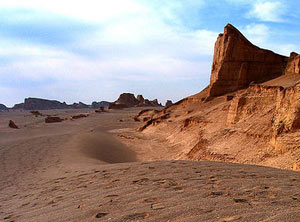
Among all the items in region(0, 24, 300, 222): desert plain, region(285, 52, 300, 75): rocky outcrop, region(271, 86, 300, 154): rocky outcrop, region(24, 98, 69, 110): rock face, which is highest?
region(285, 52, 300, 75): rocky outcrop

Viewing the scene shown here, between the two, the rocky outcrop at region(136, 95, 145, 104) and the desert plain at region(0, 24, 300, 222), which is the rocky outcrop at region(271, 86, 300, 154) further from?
the rocky outcrop at region(136, 95, 145, 104)

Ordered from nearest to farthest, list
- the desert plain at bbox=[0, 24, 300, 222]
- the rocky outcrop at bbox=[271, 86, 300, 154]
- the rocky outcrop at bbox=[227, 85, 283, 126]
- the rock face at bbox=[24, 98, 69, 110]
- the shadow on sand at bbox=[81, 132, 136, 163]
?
the desert plain at bbox=[0, 24, 300, 222]
the rocky outcrop at bbox=[271, 86, 300, 154]
the rocky outcrop at bbox=[227, 85, 283, 126]
the shadow on sand at bbox=[81, 132, 136, 163]
the rock face at bbox=[24, 98, 69, 110]

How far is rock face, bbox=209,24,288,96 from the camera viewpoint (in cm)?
2367

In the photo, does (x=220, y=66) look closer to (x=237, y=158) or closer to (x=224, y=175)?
(x=237, y=158)

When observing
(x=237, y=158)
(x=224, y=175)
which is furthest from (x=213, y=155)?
(x=224, y=175)

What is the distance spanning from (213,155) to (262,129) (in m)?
2.22

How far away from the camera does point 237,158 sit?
9250mm

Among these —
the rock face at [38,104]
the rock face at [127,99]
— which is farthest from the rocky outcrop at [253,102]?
the rock face at [38,104]

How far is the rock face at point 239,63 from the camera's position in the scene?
23672 mm

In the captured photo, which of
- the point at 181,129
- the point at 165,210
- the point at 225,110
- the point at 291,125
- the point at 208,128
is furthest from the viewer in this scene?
the point at 181,129

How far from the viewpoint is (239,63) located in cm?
2434

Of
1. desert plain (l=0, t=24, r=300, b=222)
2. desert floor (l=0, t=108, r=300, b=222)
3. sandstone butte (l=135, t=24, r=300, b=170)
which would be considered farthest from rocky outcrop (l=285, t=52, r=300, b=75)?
desert floor (l=0, t=108, r=300, b=222)

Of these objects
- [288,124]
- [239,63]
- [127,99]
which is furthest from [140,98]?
[288,124]

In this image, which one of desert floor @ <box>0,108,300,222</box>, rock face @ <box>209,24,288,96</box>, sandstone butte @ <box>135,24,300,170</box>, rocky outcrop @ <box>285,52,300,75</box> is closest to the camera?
desert floor @ <box>0,108,300,222</box>
